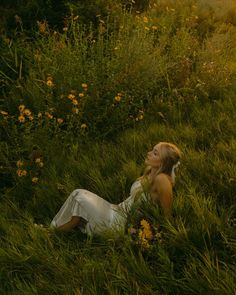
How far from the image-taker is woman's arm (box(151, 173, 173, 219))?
10.7 ft

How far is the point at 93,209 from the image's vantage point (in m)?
3.56

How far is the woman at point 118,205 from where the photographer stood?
3.38 meters

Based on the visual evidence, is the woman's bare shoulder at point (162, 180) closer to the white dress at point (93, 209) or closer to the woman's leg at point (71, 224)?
the white dress at point (93, 209)

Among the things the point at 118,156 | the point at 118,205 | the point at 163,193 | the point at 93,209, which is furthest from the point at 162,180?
the point at 118,156

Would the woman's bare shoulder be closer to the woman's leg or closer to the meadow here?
the meadow

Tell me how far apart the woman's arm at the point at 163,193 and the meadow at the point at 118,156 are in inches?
2.4

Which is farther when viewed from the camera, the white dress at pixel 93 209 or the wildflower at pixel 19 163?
the wildflower at pixel 19 163

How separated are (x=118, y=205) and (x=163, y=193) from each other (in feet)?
1.22

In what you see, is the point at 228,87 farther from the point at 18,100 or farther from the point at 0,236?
the point at 0,236

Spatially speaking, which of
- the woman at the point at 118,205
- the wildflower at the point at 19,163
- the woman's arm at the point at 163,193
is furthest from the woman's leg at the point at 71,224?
the wildflower at the point at 19,163

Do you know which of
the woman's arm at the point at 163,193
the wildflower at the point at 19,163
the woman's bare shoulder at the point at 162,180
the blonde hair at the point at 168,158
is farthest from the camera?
the wildflower at the point at 19,163

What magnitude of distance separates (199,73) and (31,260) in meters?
3.53

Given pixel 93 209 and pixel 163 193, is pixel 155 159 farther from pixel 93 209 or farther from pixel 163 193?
pixel 93 209

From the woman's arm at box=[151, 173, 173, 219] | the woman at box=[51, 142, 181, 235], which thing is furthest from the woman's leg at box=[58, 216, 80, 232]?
the woman's arm at box=[151, 173, 173, 219]
